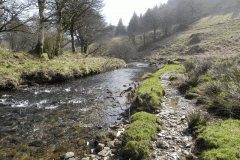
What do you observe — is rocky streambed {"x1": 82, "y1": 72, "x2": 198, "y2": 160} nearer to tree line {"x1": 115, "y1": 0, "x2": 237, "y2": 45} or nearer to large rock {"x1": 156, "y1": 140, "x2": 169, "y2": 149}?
large rock {"x1": 156, "y1": 140, "x2": 169, "y2": 149}

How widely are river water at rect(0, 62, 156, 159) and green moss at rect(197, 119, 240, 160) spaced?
302cm

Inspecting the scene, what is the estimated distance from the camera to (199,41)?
37062 millimetres

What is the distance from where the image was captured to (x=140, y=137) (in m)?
3.34

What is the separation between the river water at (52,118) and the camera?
3795 mm

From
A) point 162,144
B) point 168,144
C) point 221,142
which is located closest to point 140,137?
point 162,144

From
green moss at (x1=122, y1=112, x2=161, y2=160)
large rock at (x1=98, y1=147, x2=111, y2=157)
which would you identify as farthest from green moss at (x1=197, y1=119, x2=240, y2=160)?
large rock at (x1=98, y1=147, x2=111, y2=157)

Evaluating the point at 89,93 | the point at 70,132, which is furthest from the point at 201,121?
the point at 89,93

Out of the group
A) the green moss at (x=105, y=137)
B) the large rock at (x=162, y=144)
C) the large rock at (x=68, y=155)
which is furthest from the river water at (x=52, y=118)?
the large rock at (x=162, y=144)

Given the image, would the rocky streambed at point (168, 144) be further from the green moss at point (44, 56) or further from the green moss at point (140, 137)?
the green moss at point (44, 56)

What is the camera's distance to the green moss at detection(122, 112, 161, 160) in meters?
3.00

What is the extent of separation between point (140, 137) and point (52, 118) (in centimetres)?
382

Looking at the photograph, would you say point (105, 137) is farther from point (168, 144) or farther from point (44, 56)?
point (44, 56)

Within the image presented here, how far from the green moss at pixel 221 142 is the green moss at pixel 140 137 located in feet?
3.78

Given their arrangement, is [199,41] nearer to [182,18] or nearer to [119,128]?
[182,18]
